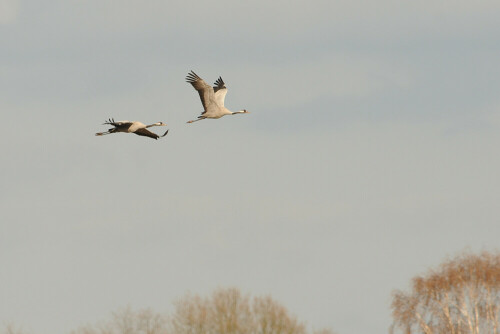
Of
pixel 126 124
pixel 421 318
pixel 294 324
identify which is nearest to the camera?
pixel 126 124

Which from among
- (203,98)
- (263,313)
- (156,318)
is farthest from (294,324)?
(203,98)

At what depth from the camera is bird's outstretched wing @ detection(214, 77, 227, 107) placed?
75188 mm

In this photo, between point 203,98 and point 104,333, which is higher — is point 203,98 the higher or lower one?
the higher one

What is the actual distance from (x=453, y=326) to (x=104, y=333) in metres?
17.8

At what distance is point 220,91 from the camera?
76125mm

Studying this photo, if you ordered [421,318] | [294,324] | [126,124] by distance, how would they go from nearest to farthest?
[126,124]
[294,324]
[421,318]

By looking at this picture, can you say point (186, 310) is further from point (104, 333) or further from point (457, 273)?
point (457, 273)

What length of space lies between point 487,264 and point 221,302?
47.1 feet

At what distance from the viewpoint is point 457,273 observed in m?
88.8

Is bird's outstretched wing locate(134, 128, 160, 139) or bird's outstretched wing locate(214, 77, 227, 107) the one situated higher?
bird's outstretched wing locate(214, 77, 227, 107)

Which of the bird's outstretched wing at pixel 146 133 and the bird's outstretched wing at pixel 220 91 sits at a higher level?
the bird's outstretched wing at pixel 220 91

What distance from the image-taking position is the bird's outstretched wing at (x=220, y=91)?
75188 mm

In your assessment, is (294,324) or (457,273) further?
(457,273)

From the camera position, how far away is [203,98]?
7419 centimetres
